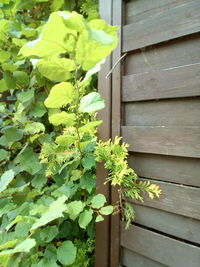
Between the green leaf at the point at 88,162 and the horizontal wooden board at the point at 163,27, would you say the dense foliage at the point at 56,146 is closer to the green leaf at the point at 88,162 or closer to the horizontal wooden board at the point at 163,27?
the green leaf at the point at 88,162

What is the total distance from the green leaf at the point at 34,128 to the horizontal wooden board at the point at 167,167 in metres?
0.39

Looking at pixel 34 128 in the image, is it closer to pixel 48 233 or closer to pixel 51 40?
pixel 48 233

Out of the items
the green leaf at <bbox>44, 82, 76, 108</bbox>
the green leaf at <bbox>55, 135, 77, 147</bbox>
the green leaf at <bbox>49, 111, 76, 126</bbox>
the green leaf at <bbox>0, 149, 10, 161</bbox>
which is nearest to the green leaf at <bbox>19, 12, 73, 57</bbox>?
the green leaf at <bbox>44, 82, 76, 108</bbox>

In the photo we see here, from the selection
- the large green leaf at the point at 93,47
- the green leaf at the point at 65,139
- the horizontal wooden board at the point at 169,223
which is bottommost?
the horizontal wooden board at the point at 169,223

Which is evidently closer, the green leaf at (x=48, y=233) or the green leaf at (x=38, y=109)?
the green leaf at (x=48, y=233)

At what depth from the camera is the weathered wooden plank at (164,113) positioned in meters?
0.74

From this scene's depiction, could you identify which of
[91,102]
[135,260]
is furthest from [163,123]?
[135,260]

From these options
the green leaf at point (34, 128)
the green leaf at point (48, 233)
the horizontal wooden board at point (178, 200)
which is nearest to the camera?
the horizontal wooden board at point (178, 200)

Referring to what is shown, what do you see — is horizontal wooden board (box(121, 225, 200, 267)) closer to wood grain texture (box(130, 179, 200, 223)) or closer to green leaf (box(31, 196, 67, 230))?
wood grain texture (box(130, 179, 200, 223))

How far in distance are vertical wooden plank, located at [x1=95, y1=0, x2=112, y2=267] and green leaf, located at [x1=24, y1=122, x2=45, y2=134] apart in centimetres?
25

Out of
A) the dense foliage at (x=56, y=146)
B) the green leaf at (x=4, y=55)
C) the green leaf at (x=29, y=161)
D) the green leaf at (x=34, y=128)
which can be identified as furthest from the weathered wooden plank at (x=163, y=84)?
the green leaf at (x=4, y=55)

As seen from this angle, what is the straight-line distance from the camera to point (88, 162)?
36.1 inches

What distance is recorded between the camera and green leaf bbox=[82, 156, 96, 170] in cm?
91

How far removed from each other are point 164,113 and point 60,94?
0.33 m
